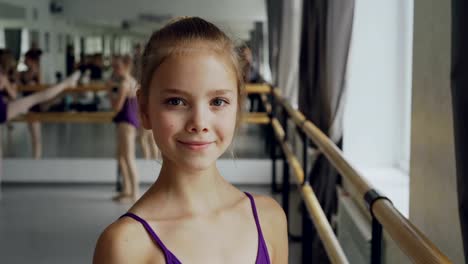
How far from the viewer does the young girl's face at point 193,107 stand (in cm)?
107

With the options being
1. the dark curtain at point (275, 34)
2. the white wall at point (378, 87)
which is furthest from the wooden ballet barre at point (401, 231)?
the dark curtain at point (275, 34)

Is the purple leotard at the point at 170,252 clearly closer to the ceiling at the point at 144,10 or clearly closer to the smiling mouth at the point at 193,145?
the smiling mouth at the point at 193,145

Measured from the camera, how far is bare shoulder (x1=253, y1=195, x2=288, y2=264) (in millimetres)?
1213

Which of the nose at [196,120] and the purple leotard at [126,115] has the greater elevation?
the nose at [196,120]

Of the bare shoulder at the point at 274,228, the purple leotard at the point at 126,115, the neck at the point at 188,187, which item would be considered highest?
the neck at the point at 188,187

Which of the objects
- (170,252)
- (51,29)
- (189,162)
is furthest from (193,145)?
(51,29)

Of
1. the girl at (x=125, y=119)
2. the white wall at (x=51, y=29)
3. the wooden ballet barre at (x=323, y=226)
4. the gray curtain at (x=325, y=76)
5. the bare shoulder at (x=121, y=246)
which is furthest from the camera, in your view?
the white wall at (x=51, y=29)

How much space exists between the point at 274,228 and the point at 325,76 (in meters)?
3.36

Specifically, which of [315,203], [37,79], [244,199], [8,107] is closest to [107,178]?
[37,79]

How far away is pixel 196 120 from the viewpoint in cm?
106

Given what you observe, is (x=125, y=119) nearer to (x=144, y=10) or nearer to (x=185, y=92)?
(x=185, y=92)

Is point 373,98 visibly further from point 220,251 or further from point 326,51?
point 220,251

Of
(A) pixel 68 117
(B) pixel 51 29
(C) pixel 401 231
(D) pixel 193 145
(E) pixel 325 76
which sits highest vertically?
(B) pixel 51 29

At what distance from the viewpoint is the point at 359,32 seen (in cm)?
461
